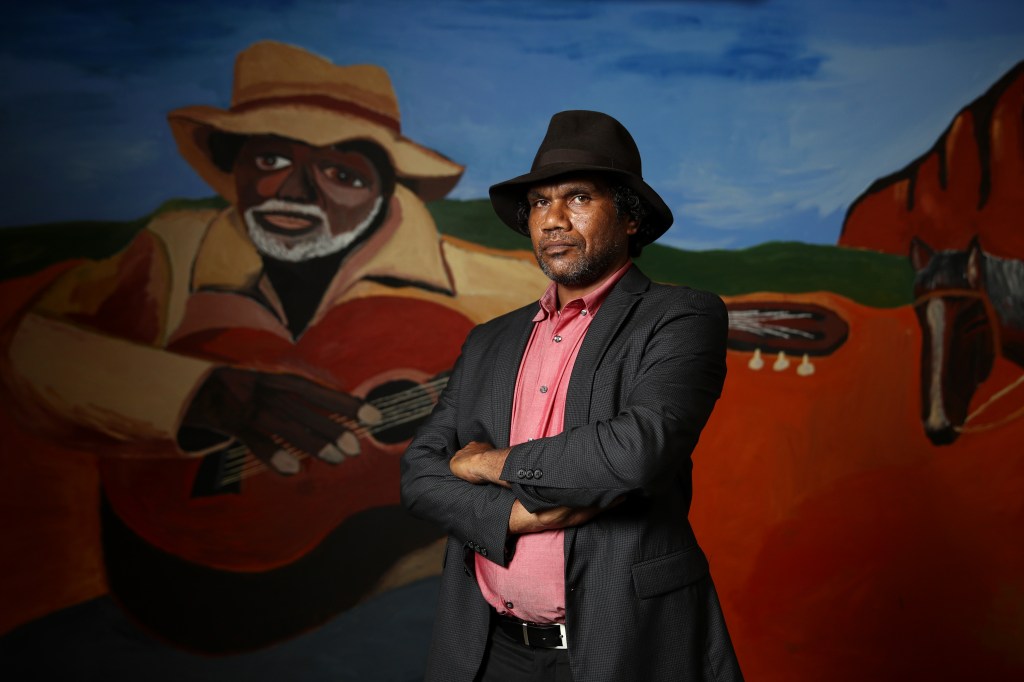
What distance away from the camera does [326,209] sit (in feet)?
12.1

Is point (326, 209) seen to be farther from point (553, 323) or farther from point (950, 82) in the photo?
point (950, 82)

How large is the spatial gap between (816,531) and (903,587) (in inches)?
16.4

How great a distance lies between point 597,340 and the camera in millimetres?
→ 1990

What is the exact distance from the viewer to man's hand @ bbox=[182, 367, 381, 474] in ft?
11.6

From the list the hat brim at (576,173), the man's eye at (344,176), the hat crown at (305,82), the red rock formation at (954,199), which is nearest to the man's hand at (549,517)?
the hat brim at (576,173)

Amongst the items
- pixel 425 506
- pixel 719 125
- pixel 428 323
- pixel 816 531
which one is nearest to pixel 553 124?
pixel 425 506

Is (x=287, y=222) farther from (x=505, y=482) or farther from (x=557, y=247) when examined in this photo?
(x=505, y=482)

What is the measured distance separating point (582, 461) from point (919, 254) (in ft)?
9.08

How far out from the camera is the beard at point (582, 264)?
2.12 metres

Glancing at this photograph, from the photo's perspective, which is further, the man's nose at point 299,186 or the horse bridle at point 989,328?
the horse bridle at point 989,328

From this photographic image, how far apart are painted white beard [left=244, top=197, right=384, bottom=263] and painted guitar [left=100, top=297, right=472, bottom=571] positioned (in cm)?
25

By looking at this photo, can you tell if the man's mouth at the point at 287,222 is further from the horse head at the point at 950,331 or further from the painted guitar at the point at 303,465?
the horse head at the point at 950,331

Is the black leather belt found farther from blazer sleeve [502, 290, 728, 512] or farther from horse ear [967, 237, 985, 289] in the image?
horse ear [967, 237, 985, 289]

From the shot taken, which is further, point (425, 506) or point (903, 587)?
point (903, 587)
